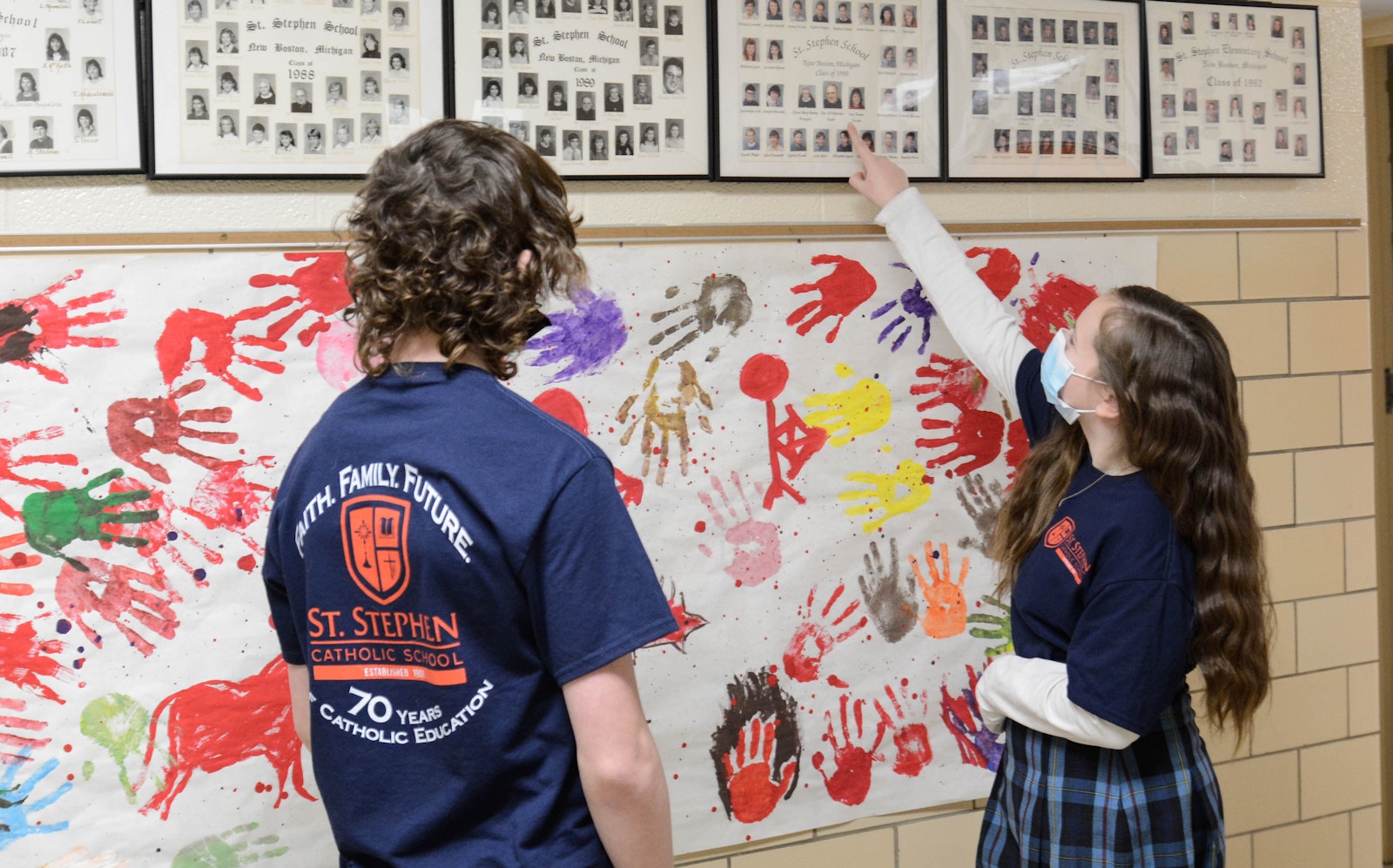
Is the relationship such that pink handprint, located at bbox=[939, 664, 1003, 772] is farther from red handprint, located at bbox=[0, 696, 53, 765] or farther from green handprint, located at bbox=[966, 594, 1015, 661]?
red handprint, located at bbox=[0, 696, 53, 765]

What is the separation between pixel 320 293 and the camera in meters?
1.59

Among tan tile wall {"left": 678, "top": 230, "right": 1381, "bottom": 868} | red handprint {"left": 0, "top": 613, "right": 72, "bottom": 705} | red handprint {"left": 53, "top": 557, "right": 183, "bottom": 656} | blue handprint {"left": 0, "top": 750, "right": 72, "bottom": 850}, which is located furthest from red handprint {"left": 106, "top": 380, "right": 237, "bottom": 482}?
tan tile wall {"left": 678, "top": 230, "right": 1381, "bottom": 868}

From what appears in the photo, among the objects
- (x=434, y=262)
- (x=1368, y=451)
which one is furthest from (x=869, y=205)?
(x=1368, y=451)

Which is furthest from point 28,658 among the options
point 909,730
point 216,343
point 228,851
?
point 909,730

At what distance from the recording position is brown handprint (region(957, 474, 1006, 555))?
6.53ft

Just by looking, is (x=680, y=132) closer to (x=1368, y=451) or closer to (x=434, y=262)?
(x=434, y=262)

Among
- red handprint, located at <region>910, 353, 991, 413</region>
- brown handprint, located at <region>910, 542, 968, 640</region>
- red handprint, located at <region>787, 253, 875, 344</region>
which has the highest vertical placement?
red handprint, located at <region>787, 253, 875, 344</region>

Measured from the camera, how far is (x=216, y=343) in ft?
5.07

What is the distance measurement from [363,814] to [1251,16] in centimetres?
214

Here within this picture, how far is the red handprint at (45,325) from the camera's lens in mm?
1453

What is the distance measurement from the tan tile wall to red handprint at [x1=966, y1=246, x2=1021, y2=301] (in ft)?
1.10

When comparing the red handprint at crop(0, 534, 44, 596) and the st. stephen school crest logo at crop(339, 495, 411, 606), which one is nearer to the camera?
the st. stephen school crest logo at crop(339, 495, 411, 606)

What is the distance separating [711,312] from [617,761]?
0.98 m

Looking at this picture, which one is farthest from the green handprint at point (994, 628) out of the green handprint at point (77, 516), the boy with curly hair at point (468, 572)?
the green handprint at point (77, 516)
